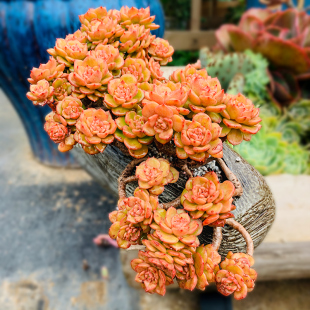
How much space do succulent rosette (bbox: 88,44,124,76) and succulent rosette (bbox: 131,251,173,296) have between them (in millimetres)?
264

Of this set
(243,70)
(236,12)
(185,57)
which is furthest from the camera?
(236,12)

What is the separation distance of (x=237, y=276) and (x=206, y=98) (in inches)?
8.0

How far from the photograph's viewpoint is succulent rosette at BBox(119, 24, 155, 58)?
50 centimetres

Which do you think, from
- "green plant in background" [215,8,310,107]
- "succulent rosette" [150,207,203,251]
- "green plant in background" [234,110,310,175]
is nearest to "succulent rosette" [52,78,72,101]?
"succulent rosette" [150,207,203,251]

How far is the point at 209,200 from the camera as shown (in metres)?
0.36

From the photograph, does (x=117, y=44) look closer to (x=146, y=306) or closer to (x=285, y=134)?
(x=146, y=306)

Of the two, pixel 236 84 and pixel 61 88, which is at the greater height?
pixel 61 88

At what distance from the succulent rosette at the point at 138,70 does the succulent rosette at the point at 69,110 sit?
0.30 feet

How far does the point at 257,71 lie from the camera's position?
1.37 metres

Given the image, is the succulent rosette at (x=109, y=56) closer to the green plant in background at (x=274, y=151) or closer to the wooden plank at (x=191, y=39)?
the green plant in background at (x=274, y=151)

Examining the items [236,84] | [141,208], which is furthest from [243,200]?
[236,84]

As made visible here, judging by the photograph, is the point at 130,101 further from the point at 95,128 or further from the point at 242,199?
the point at 242,199

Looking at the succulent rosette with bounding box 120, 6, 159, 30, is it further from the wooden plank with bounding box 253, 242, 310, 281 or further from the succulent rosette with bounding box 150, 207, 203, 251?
the wooden plank with bounding box 253, 242, 310, 281

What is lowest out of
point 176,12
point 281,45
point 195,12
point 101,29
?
point 176,12
